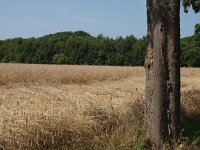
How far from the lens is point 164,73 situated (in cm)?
756

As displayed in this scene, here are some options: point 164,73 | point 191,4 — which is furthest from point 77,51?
point 164,73

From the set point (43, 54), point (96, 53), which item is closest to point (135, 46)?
point (96, 53)

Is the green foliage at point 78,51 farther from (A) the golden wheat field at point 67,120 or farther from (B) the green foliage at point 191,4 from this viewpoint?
(A) the golden wheat field at point 67,120

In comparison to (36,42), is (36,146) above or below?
below

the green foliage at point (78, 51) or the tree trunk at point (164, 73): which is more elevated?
the green foliage at point (78, 51)

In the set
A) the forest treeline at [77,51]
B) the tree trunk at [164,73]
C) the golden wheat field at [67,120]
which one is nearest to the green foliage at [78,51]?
the forest treeline at [77,51]

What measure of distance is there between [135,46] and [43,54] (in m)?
17.4

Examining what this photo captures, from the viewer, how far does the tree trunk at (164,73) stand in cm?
752

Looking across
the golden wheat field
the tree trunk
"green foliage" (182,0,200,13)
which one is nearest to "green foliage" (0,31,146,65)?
"green foliage" (182,0,200,13)

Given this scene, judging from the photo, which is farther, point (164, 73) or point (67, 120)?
point (67, 120)

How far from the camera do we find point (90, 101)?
373 inches

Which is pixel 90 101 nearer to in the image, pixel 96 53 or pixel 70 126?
pixel 70 126

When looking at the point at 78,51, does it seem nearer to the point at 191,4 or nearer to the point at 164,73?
the point at 191,4

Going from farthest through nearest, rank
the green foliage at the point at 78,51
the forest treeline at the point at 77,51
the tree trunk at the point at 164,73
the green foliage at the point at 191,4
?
the green foliage at the point at 78,51, the forest treeline at the point at 77,51, the green foliage at the point at 191,4, the tree trunk at the point at 164,73
